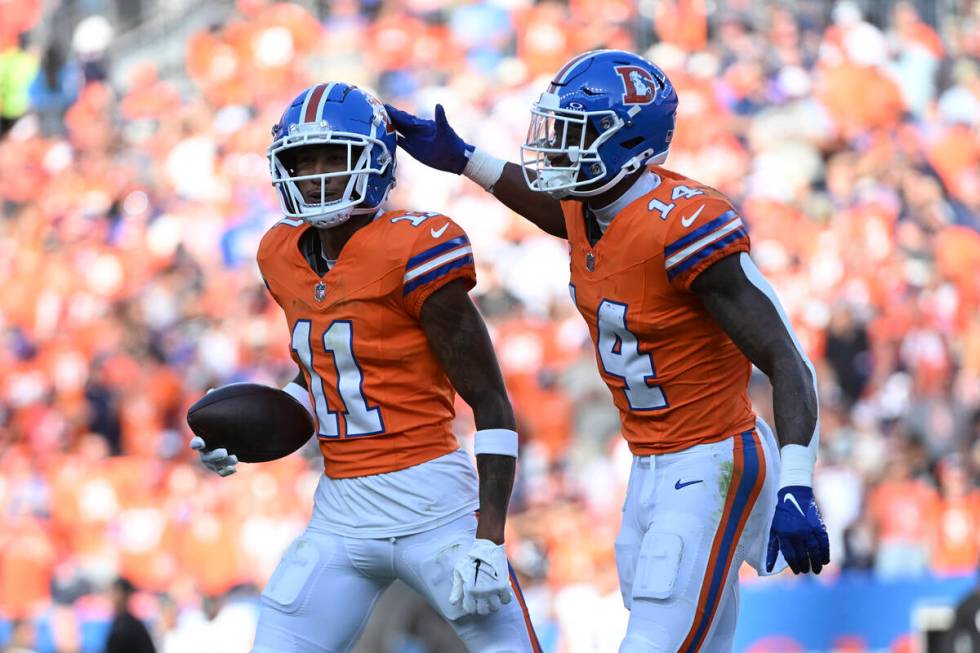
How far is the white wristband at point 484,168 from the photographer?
4816 millimetres

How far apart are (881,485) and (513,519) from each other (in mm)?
2271

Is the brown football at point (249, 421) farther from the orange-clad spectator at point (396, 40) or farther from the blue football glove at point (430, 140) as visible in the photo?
the orange-clad spectator at point (396, 40)

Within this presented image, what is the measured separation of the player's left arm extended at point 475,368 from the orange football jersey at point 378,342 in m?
0.04

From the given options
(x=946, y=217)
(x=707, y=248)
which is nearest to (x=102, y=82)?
(x=946, y=217)

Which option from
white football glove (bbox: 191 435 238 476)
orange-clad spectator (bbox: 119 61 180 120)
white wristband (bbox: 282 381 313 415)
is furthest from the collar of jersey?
orange-clad spectator (bbox: 119 61 180 120)

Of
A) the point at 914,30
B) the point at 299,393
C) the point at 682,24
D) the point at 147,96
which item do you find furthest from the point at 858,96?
the point at 299,393

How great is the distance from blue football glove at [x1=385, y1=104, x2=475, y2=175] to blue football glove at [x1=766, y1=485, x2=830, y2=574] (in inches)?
65.3

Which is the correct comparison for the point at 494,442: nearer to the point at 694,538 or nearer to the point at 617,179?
the point at 694,538

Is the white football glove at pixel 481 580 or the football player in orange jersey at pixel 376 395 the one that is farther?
the football player in orange jersey at pixel 376 395

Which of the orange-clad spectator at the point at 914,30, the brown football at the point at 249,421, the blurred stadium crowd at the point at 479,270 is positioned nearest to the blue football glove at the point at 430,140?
the brown football at the point at 249,421

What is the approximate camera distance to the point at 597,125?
4.12 meters

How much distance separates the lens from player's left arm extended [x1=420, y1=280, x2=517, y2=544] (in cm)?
Answer: 407

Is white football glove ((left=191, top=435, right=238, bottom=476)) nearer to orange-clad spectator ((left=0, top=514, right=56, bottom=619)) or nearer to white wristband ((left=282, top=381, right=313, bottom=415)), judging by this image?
white wristband ((left=282, top=381, right=313, bottom=415))

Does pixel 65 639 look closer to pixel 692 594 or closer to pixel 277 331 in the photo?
pixel 277 331
